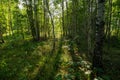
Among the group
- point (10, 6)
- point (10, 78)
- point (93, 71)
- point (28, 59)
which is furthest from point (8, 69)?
point (10, 6)

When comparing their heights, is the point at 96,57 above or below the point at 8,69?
above

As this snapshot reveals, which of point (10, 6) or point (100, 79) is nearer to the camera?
point (100, 79)

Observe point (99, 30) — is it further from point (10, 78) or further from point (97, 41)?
point (10, 78)

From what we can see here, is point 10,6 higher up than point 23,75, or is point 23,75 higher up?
point 10,6

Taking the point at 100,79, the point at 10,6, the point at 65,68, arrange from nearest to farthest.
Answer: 1. the point at 100,79
2. the point at 65,68
3. the point at 10,6

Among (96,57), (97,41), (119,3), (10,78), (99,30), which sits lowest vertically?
(10,78)

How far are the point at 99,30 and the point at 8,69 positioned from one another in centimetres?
564

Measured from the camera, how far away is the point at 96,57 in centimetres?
805

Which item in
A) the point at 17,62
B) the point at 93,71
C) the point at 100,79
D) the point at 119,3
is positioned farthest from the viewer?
the point at 119,3

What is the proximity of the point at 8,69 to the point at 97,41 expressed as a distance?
17.6ft

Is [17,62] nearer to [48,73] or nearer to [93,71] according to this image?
[48,73]

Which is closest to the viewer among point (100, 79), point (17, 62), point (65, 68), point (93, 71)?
point (100, 79)

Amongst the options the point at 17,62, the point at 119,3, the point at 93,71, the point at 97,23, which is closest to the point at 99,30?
the point at 97,23

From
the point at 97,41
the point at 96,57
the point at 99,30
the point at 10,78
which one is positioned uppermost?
the point at 99,30
